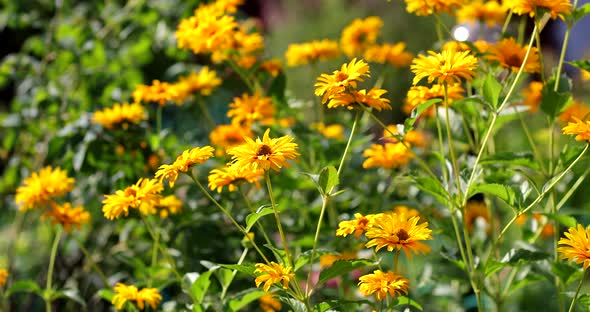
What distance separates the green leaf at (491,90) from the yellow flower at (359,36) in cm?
74

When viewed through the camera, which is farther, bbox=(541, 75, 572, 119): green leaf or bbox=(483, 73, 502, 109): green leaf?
bbox=(541, 75, 572, 119): green leaf

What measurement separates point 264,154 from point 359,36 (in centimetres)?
99

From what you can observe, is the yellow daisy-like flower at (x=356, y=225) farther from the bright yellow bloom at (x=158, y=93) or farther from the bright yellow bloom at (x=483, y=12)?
the bright yellow bloom at (x=483, y=12)

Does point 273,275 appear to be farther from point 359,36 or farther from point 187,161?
point 359,36

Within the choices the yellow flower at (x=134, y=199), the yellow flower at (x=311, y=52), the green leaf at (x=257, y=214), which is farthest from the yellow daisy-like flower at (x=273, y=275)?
the yellow flower at (x=311, y=52)

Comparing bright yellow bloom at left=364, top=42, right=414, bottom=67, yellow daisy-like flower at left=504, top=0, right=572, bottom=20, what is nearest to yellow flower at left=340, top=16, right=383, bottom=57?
bright yellow bloom at left=364, top=42, right=414, bottom=67

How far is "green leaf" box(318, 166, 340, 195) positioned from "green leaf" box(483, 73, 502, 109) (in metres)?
0.31

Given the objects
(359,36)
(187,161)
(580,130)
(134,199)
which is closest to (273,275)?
(187,161)

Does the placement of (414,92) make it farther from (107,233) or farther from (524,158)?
(107,233)

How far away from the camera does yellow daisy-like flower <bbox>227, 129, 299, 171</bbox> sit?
39.5 inches

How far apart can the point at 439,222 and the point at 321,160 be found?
1.03 ft

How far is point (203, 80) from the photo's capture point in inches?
69.1

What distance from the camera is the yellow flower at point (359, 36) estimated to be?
1.93 metres

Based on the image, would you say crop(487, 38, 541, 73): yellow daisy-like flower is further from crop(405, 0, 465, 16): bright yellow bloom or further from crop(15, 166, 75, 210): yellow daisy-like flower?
crop(15, 166, 75, 210): yellow daisy-like flower
